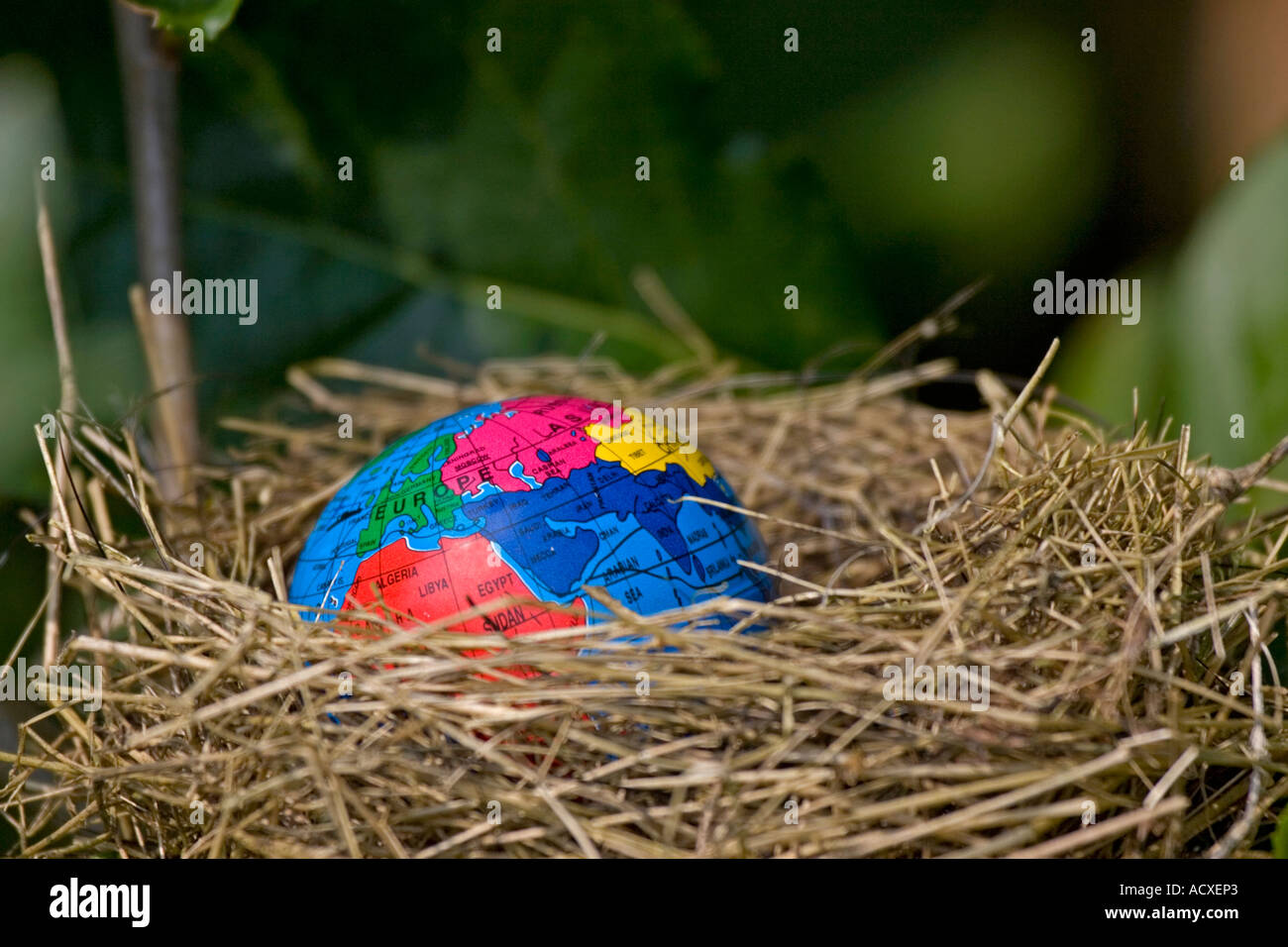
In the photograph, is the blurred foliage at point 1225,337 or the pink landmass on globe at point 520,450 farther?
the blurred foliage at point 1225,337

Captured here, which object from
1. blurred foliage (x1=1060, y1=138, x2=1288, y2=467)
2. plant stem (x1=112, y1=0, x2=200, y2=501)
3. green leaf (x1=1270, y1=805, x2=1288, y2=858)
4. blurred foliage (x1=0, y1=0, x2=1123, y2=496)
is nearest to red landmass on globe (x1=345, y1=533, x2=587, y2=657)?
plant stem (x1=112, y1=0, x2=200, y2=501)

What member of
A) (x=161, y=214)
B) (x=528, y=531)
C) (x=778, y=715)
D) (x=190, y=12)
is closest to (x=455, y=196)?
(x=161, y=214)

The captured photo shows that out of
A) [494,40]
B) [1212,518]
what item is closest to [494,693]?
[1212,518]

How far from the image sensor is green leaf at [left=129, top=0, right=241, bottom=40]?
0.93 meters

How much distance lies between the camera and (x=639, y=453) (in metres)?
1.02

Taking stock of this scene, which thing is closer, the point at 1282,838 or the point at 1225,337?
the point at 1282,838

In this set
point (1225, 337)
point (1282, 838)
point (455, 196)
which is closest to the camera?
point (1282, 838)

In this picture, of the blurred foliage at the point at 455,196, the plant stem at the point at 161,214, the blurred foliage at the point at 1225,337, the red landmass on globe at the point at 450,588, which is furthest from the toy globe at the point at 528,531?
the blurred foliage at the point at 1225,337

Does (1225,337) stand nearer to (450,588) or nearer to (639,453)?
(639,453)

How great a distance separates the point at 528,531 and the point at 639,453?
145 millimetres

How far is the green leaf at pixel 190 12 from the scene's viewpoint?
3.04 feet

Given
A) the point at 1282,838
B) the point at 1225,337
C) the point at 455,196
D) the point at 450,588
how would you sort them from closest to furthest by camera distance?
the point at 1282,838 → the point at 450,588 → the point at 1225,337 → the point at 455,196

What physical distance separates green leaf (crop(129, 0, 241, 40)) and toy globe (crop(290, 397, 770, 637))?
41cm

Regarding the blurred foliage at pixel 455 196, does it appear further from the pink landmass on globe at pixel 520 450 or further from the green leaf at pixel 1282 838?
the green leaf at pixel 1282 838
